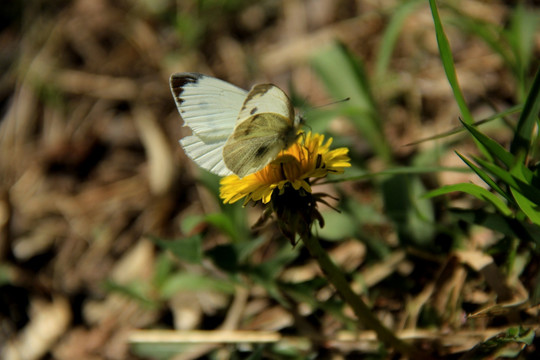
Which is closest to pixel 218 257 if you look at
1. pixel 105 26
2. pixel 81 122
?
pixel 81 122

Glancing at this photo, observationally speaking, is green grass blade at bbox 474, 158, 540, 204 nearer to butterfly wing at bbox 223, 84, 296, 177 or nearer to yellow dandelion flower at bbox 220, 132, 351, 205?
yellow dandelion flower at bbox 220, 132, 351, 205

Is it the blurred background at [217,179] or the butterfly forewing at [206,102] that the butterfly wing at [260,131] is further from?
the blurred background at [217,179]

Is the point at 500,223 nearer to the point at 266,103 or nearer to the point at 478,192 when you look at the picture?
the point at 478,192

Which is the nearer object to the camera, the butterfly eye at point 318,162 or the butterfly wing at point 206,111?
the butterfly eye at point 318,162

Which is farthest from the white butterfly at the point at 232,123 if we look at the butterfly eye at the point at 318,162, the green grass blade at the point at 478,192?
the green grass blade at the point at 478,192

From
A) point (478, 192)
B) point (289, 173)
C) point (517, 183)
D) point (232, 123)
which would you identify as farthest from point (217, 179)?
point (517, 183)

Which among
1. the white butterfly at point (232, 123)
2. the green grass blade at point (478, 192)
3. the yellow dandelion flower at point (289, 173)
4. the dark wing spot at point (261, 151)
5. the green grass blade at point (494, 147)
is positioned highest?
the white butterfly at point (232, 123)

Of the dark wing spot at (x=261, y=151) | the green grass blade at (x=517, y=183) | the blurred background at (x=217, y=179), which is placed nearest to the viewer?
the green grass blade at (x=517, y=183)

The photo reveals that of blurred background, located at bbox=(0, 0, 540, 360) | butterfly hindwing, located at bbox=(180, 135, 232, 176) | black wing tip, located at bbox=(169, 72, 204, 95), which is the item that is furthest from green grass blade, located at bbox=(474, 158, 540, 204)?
black wing tip, located at bbox=(169, 72, 204, 95)
